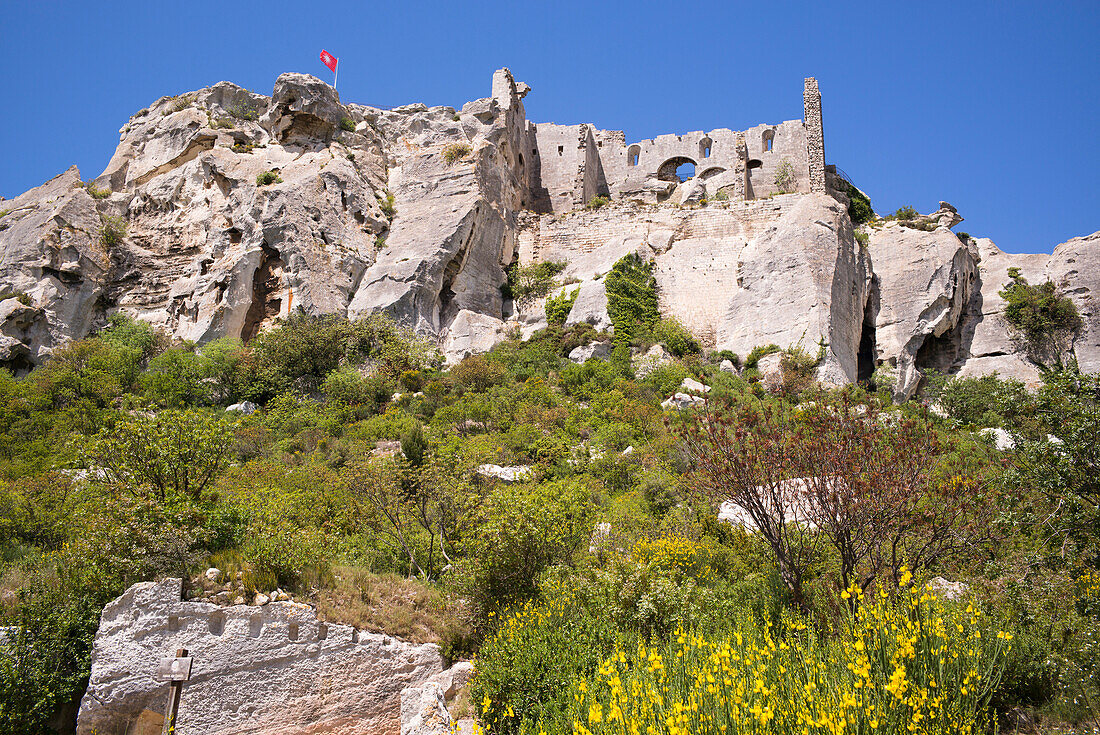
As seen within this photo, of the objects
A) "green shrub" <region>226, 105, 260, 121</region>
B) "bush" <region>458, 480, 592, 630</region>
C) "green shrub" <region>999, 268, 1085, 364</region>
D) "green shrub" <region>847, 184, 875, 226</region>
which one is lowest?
"bush" <region>458, 480, 592, 630</region>

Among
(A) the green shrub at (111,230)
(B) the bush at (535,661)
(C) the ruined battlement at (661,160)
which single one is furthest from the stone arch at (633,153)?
(B) the bush at (535,661)

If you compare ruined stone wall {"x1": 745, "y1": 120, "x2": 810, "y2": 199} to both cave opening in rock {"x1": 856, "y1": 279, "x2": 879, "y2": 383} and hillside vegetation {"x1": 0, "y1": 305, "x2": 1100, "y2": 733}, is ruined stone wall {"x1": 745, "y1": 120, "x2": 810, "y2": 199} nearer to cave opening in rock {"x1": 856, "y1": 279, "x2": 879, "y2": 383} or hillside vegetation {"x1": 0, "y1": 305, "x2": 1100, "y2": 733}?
cave opening in rock {"x1": 856, "y1": 279, "x2": 879, "y2": 383}

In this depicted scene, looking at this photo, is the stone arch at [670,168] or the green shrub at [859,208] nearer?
the green shrub at [859,208]

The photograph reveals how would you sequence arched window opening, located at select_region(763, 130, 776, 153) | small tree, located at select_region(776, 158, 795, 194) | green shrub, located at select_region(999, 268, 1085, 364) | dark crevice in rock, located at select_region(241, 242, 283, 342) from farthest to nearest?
1. arched window opening, located at select_region(763, 130, 776, 153)
2. small tree, located at select_region(776, 158, 795, 194)
3. dark crevice in rock, located at select_region(241, 242, 283, 342)
4. green shrub, located at select_region(999, 268, 1085, 364)

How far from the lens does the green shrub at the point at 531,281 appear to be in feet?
98.6

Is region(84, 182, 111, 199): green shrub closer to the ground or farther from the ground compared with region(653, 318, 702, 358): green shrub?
farther from the ground

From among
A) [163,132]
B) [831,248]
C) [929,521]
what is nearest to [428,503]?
[929,521]

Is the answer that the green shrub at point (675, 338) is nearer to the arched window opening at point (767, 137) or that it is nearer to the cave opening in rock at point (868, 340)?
the cave opening in rock at point (868, 340)

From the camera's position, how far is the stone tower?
102 ft

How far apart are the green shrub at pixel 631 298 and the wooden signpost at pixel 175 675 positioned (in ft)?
62.8

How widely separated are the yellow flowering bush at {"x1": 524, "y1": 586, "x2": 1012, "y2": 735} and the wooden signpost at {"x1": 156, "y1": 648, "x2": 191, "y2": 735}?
4873mm

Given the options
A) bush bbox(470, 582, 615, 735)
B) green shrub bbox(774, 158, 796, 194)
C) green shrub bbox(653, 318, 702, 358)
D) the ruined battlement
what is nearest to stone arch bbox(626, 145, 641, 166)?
→ the ruined battlement

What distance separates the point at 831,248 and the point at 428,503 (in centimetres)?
1974

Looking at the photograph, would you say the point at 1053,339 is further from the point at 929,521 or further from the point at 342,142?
the point at 342,142
